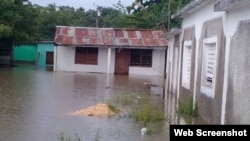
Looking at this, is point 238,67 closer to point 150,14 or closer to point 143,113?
point 143,113

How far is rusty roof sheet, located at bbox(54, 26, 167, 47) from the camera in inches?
1377

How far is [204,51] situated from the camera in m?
13.6

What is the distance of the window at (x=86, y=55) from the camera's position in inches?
1439

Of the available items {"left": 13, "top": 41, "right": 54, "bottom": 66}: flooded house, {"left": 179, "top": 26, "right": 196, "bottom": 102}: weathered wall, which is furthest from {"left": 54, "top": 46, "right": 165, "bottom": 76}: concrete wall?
{"left": 179, "top": 26, "right": 196, "bottom": 102}: weathered wall

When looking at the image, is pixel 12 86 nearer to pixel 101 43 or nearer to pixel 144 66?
pixel 101 43

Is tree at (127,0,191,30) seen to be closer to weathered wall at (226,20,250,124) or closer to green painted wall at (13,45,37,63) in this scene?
green painted wall at (13,45,37,63)

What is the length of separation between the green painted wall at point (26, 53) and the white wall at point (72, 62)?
1390cm

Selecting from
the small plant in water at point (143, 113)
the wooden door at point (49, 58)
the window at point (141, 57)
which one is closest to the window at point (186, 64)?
the small plant in water at point (143, 113)

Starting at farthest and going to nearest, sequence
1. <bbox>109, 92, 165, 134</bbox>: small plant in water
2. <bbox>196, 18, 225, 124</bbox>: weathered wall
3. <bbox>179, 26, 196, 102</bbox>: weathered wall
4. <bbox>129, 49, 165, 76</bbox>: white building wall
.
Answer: <bbox>129, 49, 165, 76</bbox>: white building wall, <bbox>179, 26, 196, 102</bbox>: weathered wall, <bbox>109, 92, 165, 134</bbox>: small plant in water, <bbox>196, 18, 225, 124</bbox>: weathered wall

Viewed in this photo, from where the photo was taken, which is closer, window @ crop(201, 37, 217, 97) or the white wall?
window @ crop(201, 37, 217, 97)

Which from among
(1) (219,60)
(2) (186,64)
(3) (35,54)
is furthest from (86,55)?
(1) (219,60)

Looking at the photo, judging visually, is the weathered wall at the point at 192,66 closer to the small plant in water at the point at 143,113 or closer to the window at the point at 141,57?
the small plant in water at the point at 143,113

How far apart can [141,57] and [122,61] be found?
1.54m

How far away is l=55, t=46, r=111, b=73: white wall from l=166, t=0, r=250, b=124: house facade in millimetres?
19087
